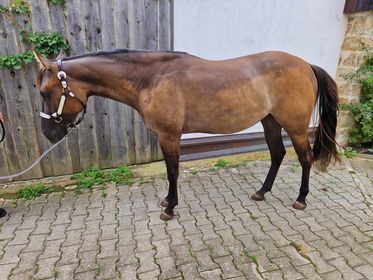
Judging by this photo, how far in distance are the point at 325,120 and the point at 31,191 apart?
3576 millimetres

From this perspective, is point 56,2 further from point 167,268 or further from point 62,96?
point 167,268

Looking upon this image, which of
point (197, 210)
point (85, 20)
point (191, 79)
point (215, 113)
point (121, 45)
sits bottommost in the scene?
Answer: point (197, 210)

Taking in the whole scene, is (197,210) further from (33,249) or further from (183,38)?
(183,38)

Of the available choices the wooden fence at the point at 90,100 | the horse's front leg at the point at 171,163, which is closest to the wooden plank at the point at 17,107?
the wooden fence at the point at 90,100

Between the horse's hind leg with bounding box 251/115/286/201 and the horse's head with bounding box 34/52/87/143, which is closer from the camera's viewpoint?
the horse's head with bounding box 34/52/87/143

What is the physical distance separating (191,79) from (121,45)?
4.69 ft

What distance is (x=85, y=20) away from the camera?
3.23 metres

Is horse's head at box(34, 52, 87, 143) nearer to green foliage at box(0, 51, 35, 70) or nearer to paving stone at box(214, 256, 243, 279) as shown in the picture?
green foliage at box(0, 51, 35, 70)

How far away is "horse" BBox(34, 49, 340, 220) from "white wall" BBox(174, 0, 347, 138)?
126 centimetres

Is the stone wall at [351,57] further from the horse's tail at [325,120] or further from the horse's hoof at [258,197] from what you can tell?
the horse's hoof at [258,197]

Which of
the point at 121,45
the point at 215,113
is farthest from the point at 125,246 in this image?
the point at 121,45

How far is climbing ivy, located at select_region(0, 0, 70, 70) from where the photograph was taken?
296cm

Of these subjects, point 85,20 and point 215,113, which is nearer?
point 215,113

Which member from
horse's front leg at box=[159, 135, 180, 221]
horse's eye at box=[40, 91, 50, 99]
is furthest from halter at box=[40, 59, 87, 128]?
horse's front leg at box=[159, 135, 180, 221]
